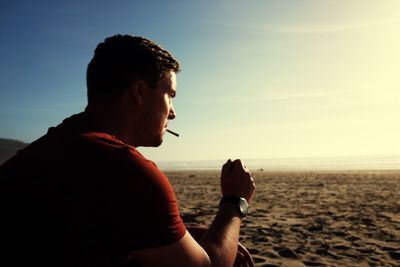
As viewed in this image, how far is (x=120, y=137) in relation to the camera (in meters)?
1.80

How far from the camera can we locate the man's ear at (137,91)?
5.79 feet

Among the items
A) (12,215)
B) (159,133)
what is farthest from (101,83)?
(12,215)

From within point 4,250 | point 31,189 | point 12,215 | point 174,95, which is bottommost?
point 4,250

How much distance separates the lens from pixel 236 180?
2.04m

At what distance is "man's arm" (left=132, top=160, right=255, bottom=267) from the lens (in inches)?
50.8

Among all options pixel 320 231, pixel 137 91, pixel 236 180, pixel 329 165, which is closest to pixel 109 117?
pixel 137 91

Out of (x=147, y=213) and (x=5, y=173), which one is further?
(x=5, y=173)

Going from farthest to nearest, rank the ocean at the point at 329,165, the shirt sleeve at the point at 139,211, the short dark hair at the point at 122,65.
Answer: the ocean at the point at 329,165
the short dark hair at the point at 122,65
the shirt sleeve at the point at 139,211

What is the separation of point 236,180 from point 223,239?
18.9 inches

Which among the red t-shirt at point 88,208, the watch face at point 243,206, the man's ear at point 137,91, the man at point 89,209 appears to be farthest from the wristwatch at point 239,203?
the man's ear at point 137,91

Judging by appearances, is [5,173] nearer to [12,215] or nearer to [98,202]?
[12,215]

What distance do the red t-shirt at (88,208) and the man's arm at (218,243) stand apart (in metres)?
0.04

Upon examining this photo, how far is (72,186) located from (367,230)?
7.65 metres

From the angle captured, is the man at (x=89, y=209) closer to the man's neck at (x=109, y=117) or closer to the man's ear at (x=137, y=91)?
the man's neck at (x=109, y=117)
